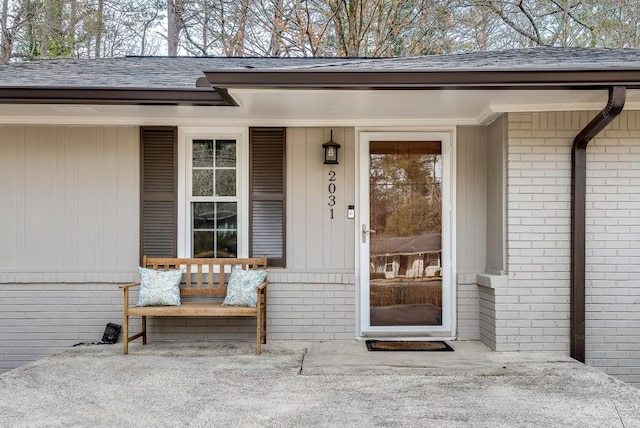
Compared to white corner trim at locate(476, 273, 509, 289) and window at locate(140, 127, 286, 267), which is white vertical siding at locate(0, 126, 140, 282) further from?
white corner trim at locate(476, 273, 509, 289)

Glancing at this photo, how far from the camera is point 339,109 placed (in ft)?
14.4

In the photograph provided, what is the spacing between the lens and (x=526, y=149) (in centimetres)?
433

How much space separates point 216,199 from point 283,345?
4.90 ft

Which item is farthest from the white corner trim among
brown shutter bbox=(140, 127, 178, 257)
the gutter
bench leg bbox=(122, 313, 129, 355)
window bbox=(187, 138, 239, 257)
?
bench leg bbox=(122, 313, 129, 355)

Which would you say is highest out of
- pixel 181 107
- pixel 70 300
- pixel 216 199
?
pixel 181 107

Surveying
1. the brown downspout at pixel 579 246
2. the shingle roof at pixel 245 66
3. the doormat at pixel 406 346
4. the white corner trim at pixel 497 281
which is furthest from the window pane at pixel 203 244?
the brown downspout at pixel 579 246

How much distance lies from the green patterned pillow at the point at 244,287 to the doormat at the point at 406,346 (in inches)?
43.9

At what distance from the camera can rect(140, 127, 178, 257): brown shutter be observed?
15.7 feet

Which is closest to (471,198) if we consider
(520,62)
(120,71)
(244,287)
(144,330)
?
(520,62)

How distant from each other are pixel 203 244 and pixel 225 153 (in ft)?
2.92

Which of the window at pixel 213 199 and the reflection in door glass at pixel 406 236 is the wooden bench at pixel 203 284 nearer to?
the window at pixel 213 199

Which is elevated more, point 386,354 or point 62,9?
point 62,9

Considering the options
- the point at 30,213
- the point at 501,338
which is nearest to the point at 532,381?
the point at 501,338

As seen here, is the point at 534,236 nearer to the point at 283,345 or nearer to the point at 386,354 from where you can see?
the point at 386,354
